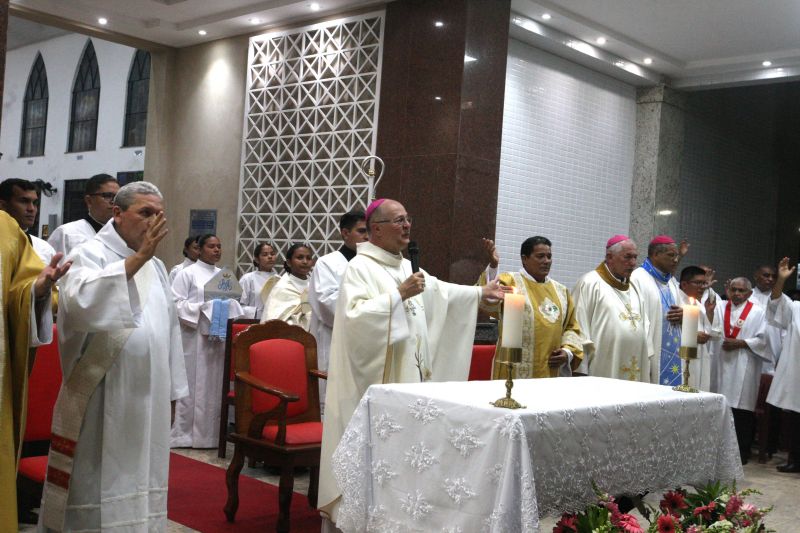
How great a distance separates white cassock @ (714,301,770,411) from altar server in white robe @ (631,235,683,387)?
1.87 meters

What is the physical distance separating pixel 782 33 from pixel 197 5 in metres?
6.23

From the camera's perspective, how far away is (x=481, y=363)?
5.96m

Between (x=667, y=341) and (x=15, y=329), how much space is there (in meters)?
5.16

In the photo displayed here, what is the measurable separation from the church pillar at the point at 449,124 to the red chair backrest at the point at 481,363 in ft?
7.38

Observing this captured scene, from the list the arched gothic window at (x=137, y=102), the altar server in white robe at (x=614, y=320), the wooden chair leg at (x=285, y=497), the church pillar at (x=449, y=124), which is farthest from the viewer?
the arched gothic window at (x=137, y=102)

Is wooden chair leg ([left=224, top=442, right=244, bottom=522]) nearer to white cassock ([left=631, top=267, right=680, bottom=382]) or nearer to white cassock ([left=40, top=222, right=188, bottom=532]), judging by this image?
white cassock ([left=40, top=222, right=188, bottom=532])

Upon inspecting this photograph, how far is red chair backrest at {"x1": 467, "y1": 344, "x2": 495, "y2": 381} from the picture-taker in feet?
19.4

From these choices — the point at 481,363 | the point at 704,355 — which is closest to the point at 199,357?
the point at 481,363

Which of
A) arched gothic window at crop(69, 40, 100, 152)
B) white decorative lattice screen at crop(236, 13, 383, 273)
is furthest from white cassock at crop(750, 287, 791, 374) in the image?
arched gothic window at crop(69, 40, 100, 152)

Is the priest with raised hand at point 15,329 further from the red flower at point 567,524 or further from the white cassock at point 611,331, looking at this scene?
the white cassock at point 611,331

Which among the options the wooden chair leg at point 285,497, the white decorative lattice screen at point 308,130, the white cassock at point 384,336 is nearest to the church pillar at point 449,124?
the white decorative lattice screen at point 308,130

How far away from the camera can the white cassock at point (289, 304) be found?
6.84m

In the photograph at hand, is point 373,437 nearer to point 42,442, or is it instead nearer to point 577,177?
point 42,442

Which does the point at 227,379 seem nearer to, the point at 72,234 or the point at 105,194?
the point at 72,234
